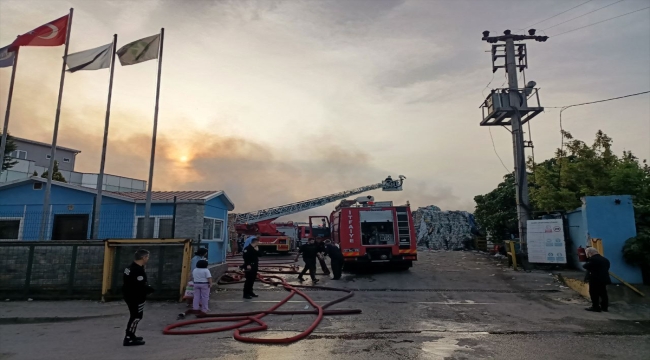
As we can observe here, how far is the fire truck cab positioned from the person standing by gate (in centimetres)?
738

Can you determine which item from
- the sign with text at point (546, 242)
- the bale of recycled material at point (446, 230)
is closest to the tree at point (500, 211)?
the bale of recycled material at point (446, 230)

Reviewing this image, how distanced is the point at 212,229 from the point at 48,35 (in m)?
9.04

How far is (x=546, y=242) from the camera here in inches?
614

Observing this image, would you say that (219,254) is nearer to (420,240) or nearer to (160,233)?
(160,233)

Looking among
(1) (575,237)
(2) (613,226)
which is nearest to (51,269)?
(2) (613,226)

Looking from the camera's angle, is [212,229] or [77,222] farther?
[212,229]

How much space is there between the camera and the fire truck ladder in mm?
33000

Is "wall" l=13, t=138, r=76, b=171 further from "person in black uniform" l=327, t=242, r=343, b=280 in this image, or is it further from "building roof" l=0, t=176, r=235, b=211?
"person in black uniform" l=327, t=242, r=343, b=280

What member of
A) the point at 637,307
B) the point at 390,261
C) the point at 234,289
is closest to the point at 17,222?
the point at 234,289

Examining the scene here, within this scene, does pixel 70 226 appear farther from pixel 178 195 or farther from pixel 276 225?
pixel 276 225

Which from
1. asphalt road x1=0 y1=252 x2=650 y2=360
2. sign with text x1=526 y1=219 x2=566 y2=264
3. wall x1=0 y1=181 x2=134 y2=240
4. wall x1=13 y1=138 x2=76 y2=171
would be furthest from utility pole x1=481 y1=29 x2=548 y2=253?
wall x1=13 y1=138 x2=76 y2=171

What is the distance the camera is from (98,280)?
10570 mm

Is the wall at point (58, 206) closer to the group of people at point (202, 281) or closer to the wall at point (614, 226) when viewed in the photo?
the group of people at point (202, 281)

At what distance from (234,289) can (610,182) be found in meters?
15.2
